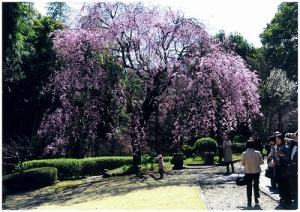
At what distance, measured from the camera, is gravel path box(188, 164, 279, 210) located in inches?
421

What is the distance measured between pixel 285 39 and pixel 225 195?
82.0 feet

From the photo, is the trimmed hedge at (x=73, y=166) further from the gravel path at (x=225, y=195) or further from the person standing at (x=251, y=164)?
the person standing at (x=251, y=164)

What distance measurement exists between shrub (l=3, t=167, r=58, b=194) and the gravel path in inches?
295

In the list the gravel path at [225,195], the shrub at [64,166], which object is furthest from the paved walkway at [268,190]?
the shrub at [64,166]

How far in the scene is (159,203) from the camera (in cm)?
1223

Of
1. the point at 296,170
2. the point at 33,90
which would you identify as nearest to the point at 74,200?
the point at 296,170

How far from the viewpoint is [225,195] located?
502 inches

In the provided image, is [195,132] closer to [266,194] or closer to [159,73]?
[159,73]

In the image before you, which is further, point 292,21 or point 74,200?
point 292,21

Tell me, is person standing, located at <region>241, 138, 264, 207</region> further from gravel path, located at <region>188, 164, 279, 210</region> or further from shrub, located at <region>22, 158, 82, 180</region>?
shrub, located at <region>22, 158, 82, 180</region>

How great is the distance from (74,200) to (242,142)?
2423 cm

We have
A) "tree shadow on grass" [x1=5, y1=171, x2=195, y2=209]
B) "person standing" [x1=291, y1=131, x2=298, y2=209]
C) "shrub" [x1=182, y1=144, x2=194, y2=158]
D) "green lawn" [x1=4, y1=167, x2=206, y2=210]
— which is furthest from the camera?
"shrub" [x1=182, y1=144, x2=194, y2=158]

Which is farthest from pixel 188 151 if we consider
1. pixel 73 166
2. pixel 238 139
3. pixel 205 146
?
pixel 73 166

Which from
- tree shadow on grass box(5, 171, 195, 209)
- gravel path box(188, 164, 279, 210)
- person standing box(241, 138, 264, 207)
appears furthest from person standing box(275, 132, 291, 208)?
tree shadow on grass box(5, 171, 195, 209)
